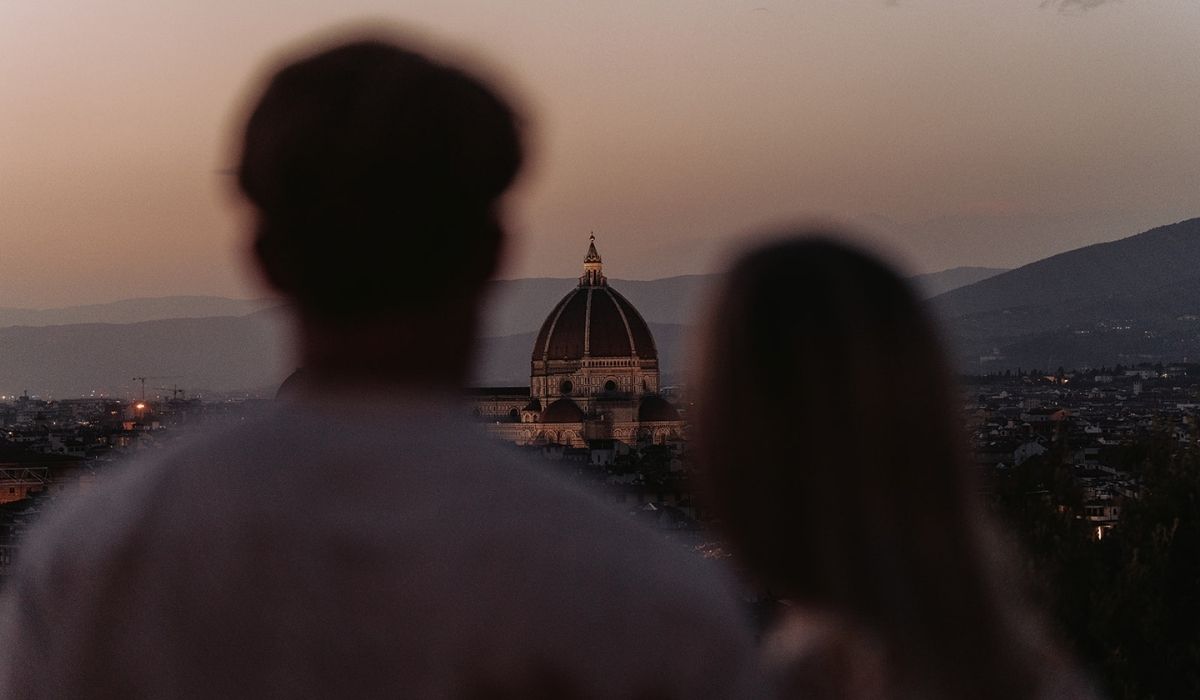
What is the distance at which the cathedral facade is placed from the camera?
98062 millimetres

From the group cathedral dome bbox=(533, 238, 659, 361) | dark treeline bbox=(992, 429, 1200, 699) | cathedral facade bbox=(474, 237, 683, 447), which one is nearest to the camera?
dark treeline bbox=(992, 429, 1200, 699)

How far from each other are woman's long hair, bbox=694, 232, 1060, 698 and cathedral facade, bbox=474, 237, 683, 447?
95130 millimetres

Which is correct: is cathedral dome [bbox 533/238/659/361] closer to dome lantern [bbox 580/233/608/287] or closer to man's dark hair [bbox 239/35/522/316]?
dome lantern [bbox 580/233/608/287]

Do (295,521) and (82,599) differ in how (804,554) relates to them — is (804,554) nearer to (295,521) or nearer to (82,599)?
(295,521)

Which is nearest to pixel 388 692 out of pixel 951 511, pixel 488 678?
pixel 488 678

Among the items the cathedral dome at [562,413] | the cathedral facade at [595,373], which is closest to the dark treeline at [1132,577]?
the cathedral dome at [562,413]

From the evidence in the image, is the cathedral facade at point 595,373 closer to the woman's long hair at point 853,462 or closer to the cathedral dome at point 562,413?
the cathedral dome at point 562,413

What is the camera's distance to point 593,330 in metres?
104

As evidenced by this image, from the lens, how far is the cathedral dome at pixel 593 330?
104 metres

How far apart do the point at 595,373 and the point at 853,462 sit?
102 m

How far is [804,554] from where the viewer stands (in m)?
1.79

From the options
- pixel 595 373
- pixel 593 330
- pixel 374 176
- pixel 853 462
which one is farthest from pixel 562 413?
pixel 374 176

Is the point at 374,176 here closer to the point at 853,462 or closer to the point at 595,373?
the point at 853,462

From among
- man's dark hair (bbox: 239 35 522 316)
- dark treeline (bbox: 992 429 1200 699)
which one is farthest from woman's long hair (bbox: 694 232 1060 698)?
dark treeline (bbox: 992 429 1200 699)
